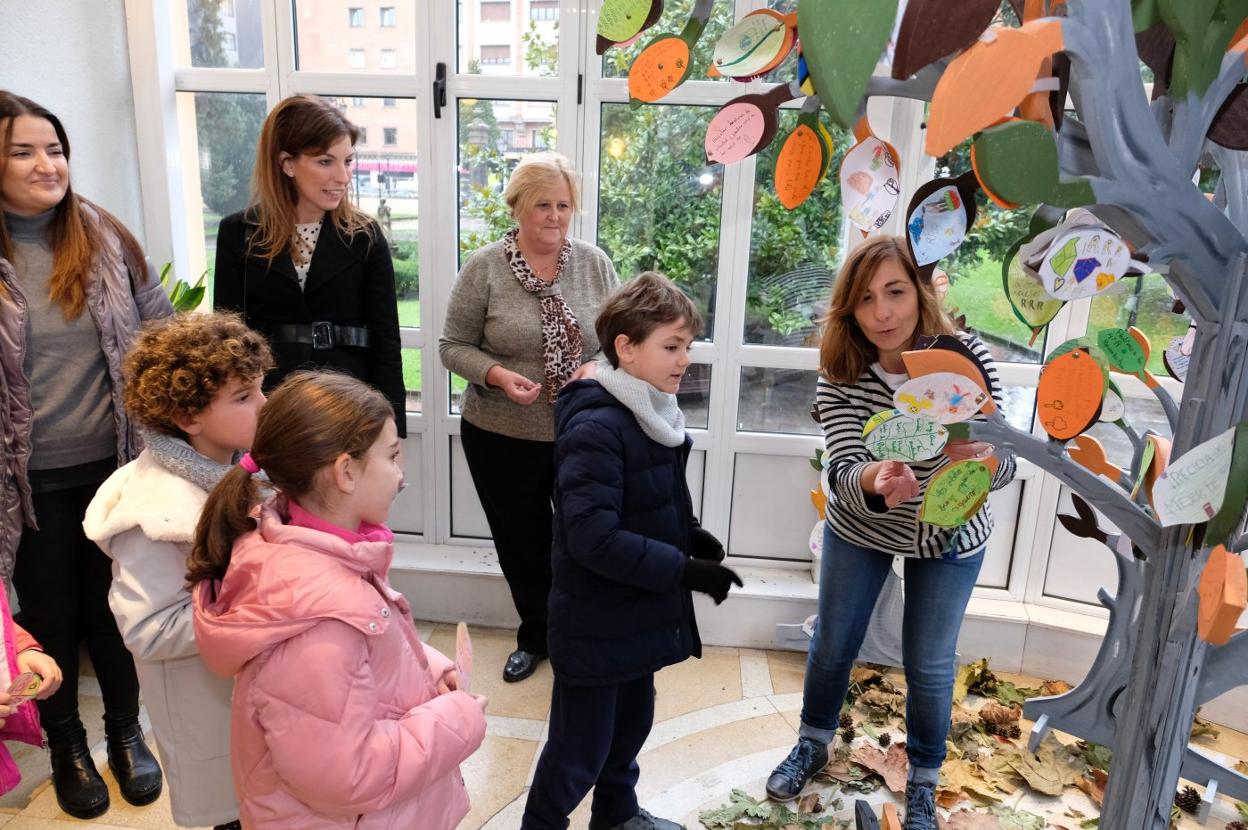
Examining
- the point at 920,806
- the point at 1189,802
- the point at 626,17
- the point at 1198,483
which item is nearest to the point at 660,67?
the point at 626,17

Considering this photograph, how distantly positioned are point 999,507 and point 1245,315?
2.15 meters

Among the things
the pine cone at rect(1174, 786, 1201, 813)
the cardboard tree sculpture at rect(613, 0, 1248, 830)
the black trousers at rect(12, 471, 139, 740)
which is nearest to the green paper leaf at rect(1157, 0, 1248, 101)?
the cardboard tree sculpture at rect(613, 0, 1248, 830)

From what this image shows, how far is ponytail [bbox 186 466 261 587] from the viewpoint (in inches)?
48.8

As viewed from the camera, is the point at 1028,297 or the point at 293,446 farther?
the point at 293,446

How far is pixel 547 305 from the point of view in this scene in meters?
2.44

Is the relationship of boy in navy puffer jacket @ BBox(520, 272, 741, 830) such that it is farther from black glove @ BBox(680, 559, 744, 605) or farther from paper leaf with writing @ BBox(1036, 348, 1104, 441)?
paper leaf with writing @ BBox(1036, 348, 1104, 441)

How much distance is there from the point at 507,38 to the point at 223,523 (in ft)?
6.85

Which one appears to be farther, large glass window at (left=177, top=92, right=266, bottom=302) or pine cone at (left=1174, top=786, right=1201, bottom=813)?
large glass window at (left=177, top=92, right=266, bottom=302)

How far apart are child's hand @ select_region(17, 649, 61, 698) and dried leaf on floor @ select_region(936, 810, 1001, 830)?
183 cm

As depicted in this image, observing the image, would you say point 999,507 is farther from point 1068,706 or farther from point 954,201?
point 954,201

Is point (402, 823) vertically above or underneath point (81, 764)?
above

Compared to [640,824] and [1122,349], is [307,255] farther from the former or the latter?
[1122,349]

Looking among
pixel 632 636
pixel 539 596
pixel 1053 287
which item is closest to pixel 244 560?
pixel 632 636

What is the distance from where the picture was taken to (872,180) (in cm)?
89
